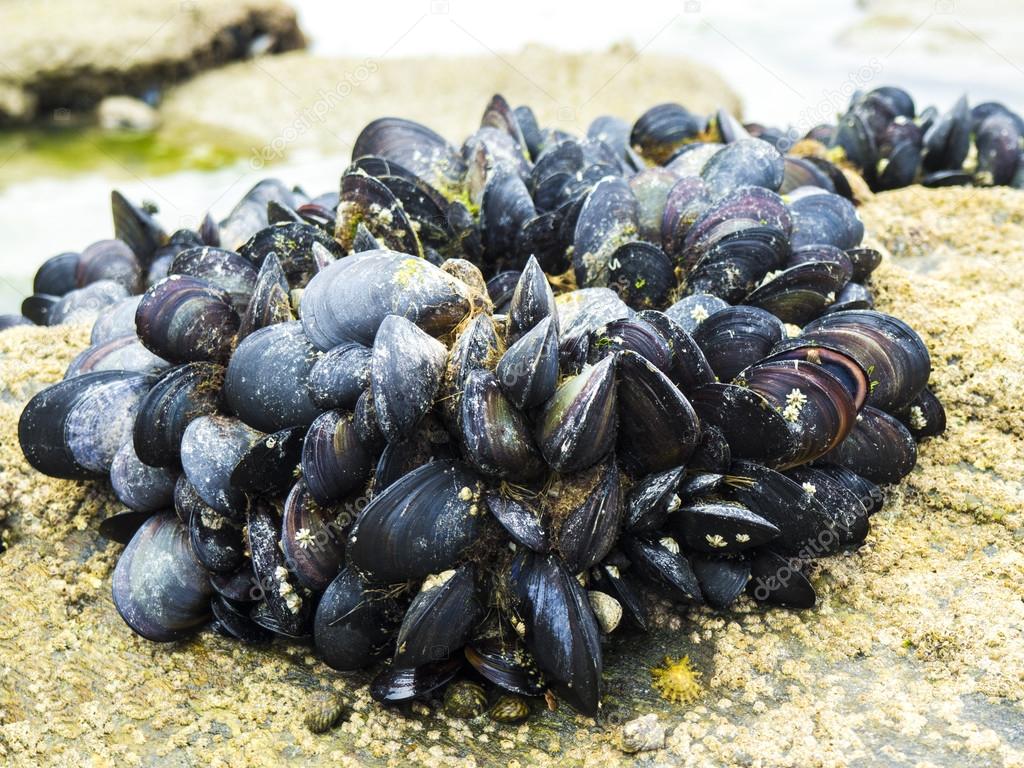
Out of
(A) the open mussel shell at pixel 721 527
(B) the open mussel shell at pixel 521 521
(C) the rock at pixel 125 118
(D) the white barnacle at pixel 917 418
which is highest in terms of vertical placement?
(D) the white barnacle at pixel 917 418

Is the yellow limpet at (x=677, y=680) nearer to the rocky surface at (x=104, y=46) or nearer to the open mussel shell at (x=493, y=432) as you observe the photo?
the open mussel shell at (x=493, y=432)

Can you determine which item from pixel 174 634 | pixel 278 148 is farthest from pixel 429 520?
pixel 278 148

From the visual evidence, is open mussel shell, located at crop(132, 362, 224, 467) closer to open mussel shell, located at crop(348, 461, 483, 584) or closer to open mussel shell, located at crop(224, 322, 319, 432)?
open mussel shell, located at crop(224, 322, 319, 432)

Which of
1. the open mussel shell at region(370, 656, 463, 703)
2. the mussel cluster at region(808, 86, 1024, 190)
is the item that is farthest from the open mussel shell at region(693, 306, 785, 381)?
the mussel cluster at region(808, 86, 1024, 190)

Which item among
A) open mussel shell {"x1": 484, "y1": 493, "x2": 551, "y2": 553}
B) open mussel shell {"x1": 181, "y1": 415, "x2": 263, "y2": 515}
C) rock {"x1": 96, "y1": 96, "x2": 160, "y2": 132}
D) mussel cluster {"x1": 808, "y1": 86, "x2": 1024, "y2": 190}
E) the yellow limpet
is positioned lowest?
rock {"x1": 96, "y1": 96, "x2": 160, "y2": 132}

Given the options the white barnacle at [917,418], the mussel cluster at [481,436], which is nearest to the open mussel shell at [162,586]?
the mussel cluster at [481,436]

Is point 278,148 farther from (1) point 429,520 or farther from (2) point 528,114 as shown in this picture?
(1) point 429,520
